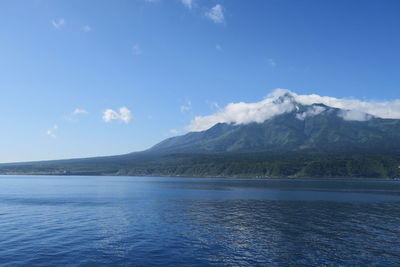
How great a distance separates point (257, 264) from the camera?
33.2 meters

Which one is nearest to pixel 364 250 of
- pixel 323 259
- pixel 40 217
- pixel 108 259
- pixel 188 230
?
pixel 323 259

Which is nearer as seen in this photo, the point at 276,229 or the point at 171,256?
the point at 171,256

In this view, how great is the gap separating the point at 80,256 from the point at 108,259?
11.7 ft

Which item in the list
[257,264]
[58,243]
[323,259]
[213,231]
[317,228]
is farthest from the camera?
[317,228]

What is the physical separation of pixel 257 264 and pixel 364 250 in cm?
1545

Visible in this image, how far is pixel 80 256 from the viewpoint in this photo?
35.5 m

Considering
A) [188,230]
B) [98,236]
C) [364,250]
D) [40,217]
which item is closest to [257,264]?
[364,250]

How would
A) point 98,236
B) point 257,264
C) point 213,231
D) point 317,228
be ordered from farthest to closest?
point 317,228, point 213,231, point 98,236, point 257,264

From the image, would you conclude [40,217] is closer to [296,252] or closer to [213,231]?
[213,231]

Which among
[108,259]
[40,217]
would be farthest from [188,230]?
[40,217]

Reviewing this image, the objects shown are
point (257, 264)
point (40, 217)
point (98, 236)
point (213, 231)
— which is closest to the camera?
point (257, 264)

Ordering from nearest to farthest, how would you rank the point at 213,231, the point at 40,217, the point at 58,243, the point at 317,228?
the point at 58,243 < the point at 213,231 < the point at 317,228 < the point at 40,217

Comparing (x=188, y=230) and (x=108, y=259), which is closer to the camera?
(x=108, y=259)

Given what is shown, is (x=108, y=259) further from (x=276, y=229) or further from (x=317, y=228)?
(x=317, y=228)
